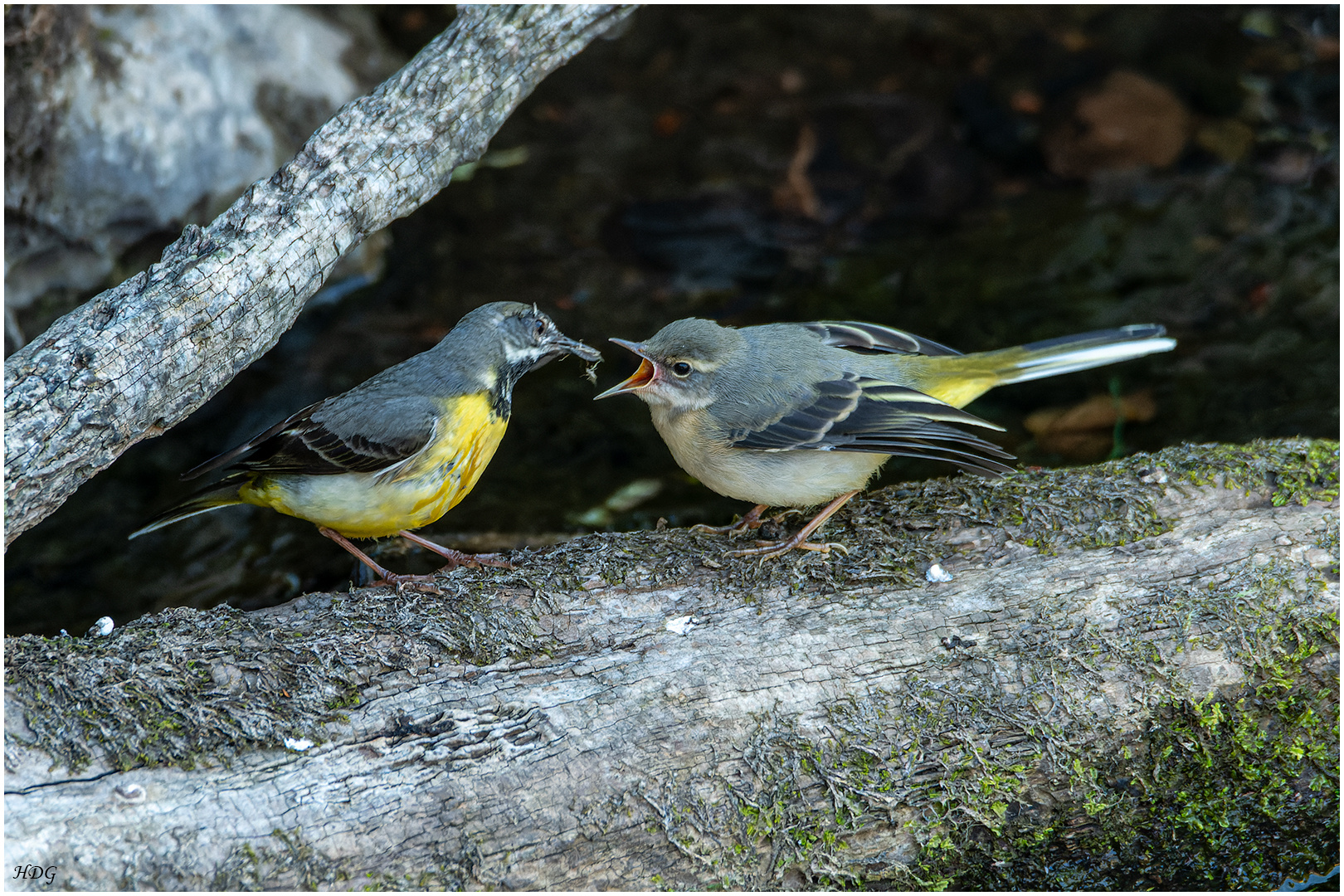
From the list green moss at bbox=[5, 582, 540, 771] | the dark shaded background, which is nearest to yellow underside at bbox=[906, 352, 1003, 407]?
the dark shaded background

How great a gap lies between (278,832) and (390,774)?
420 millimetres

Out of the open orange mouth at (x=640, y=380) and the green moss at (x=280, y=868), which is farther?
the open orange mouth at (x=640, y=380)

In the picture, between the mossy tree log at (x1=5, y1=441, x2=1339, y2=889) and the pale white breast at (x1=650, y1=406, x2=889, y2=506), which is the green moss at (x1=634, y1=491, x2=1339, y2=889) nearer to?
the mossy tree log at (x1=5, y1=441, x2=1339, y2=889)

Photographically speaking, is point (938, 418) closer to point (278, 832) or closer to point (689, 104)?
point (278, 832)

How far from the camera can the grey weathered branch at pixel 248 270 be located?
396 cm

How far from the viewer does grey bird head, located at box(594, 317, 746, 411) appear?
5102 millimetres

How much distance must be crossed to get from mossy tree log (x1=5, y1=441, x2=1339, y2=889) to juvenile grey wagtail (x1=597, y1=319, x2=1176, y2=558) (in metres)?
0.37

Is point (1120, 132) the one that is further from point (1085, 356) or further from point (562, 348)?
point (562, 348)

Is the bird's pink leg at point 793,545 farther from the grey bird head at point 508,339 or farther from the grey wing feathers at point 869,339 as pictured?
the grey bird head at point 508,339

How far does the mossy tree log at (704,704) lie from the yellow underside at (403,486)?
0.43 metres

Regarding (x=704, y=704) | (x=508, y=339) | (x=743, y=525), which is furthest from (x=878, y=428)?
(x=508, y=339)

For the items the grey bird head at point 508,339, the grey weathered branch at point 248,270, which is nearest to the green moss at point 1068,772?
the grey bird head at point 508,339

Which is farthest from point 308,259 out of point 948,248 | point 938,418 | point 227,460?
point 948,248

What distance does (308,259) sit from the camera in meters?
4.62
